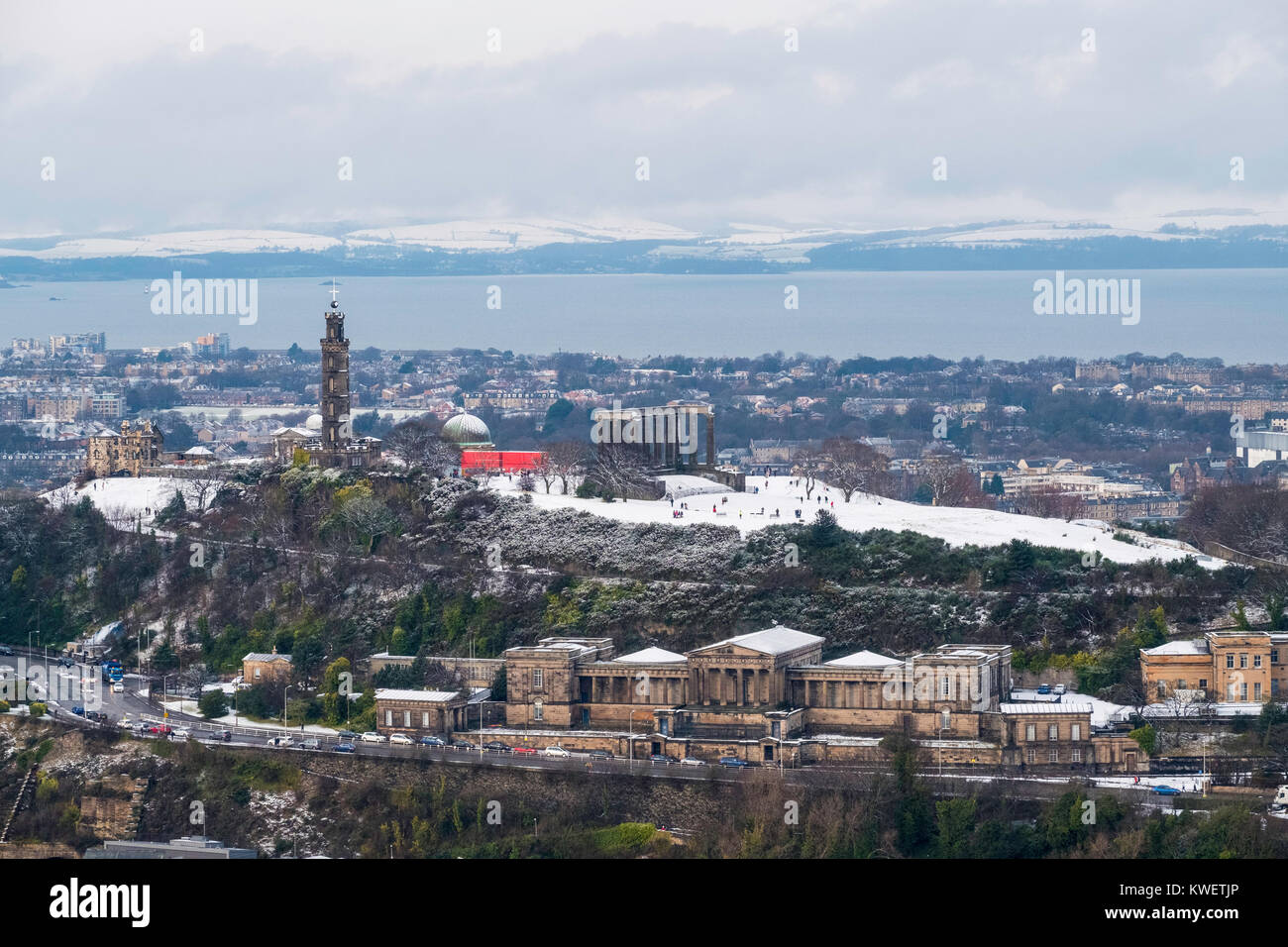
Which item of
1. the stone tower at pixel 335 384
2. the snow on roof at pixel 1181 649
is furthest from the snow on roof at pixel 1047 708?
the stone tower at pixel 335 384

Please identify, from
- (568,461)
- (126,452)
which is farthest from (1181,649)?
(126,452)

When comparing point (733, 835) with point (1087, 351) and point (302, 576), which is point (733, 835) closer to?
point (302, 576)

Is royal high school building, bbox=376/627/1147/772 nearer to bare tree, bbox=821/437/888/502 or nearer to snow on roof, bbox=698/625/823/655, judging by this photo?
snow on roof, bbox=698/625/823/655

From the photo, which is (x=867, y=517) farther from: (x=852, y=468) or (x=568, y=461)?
(x=852, y=468)

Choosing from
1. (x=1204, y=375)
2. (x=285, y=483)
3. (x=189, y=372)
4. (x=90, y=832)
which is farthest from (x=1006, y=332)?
(x=90, y=832)

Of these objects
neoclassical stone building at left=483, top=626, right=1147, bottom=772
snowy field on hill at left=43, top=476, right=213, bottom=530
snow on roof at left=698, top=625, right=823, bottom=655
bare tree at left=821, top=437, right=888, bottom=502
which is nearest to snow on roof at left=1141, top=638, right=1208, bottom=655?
neoclassical stone building at left=483, top=626, right=1147, bottom=772

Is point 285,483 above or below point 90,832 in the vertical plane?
above

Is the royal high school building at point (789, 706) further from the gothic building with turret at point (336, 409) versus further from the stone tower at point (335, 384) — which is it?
the stone tower at point (335, 384)
